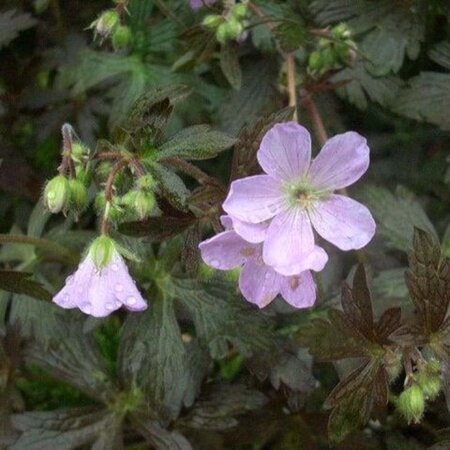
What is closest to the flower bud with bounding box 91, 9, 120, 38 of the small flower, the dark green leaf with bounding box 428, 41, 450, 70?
the small flower

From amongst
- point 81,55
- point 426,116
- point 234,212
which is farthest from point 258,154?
point 81,55

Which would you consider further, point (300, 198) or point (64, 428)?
point (64, 428)

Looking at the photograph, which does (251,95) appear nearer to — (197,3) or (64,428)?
(197,3)

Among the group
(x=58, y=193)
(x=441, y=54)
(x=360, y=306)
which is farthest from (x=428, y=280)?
(x=441, y=54)

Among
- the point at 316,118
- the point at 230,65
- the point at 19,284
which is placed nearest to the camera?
the point at 19,284

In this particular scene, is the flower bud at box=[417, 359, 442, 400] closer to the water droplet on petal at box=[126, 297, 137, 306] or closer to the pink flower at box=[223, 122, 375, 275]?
the pink flower at box=[223, 122, 375, 275]

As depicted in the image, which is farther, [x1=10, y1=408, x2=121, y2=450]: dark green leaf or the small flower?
Answer: [x1=10, y1=408, x2=121, y2=450]: dark green leaf

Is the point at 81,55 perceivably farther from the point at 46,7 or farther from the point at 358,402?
the point at 358,402
